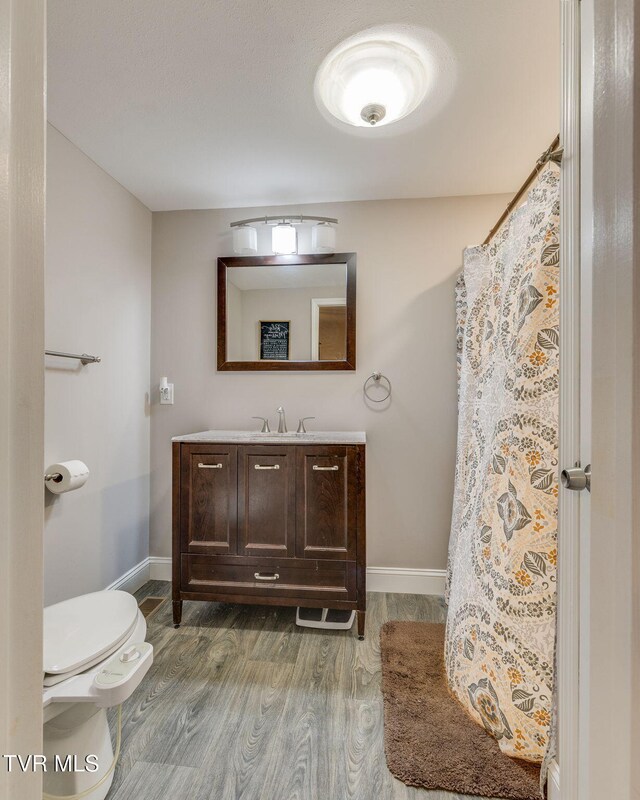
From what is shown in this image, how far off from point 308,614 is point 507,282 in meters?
1.86

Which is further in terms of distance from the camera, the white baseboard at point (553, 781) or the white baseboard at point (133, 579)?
the white baseboard at point (133, 579)

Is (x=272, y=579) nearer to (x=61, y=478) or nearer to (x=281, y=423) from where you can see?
(x=281, y=423)

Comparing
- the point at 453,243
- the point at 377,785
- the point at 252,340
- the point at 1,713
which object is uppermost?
the point at 453,243

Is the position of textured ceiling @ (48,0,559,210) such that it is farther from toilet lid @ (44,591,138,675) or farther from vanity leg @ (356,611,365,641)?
vanity leg @ (356,611,365,641)

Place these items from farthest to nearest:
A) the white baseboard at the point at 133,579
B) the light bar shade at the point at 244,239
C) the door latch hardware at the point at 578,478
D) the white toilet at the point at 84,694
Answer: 1. the light bar shade at the point at 244,239
2. the white baseboard at the point at 133,579
3. the white toilet at the point at 84,694
4. the door latch hardware at the point at 578,478

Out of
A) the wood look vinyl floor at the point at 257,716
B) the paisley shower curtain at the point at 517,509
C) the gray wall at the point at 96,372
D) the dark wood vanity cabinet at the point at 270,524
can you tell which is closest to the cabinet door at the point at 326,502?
the dark wood vanity cabinet at the point at 270,524

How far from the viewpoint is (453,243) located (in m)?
2.29

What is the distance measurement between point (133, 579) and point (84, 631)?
1220 mm

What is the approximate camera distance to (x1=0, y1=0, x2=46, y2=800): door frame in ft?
1.41

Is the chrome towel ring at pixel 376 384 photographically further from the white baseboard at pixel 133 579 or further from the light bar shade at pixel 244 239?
the white baseboard at pixel 133 579

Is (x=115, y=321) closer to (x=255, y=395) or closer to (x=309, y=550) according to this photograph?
(x=255, y=395)

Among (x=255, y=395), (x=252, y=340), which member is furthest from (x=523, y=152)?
(x=255, y=395)

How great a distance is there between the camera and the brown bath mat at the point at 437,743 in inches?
45.4

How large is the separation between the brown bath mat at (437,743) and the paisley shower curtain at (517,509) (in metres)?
0.05
